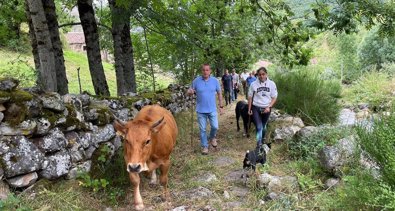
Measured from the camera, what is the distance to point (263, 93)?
25.2 ft

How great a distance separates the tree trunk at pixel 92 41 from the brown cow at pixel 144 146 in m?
4.47

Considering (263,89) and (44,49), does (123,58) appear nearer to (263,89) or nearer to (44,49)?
(44,49)

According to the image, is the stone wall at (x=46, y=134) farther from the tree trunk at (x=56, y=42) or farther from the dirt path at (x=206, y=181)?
the tree trunk at (x=56, y=42)

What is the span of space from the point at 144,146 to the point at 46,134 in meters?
1.24

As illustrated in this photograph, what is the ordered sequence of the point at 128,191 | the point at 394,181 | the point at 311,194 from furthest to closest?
the point at 128,191 → the point at 311,194 → the point at 394,181

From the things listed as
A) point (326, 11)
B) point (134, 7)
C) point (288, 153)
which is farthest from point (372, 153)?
point (134, 7)

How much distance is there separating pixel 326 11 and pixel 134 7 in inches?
154

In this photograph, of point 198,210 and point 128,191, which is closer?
point 198,210

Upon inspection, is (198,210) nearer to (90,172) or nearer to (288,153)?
(90,172)

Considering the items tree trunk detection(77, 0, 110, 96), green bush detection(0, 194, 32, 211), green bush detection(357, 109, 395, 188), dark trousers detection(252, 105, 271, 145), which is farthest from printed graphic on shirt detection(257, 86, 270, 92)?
green bush detection(0, 194, 32, 211)

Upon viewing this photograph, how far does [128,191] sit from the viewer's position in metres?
5.43

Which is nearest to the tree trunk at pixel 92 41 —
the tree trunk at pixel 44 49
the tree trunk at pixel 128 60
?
the tree trunk at pixel 128 60

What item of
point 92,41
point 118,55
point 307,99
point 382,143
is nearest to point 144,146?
point 382,143

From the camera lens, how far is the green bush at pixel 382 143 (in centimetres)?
380
